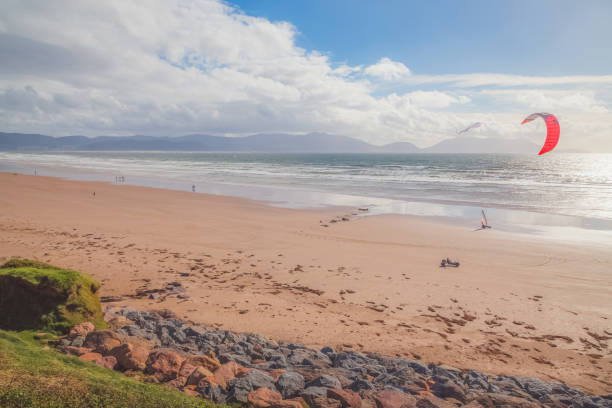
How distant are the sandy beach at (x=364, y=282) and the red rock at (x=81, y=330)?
2.11 metres

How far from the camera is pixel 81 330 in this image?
4.18 metres

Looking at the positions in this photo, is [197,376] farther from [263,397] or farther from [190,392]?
[263,397]

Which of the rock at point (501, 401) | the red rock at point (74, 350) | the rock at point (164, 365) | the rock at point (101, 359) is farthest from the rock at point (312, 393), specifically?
the red rock at point (74, 350)

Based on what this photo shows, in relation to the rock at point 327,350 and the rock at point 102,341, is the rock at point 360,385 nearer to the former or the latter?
the rock at point 327,350

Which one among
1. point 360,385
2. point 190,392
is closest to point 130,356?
point 190,392

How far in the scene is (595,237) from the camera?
14375mm

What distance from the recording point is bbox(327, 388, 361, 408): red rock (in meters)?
3.27

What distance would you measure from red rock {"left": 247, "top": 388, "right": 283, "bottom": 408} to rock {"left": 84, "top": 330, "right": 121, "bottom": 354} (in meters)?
1.89

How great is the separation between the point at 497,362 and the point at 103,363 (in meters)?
5.75

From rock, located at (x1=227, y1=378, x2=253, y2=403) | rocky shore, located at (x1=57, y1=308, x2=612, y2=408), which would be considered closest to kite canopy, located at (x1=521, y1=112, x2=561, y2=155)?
rocky shore, located at (x1=57, y1=308, x2=612, y2=408)

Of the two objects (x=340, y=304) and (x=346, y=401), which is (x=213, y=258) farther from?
(x=346, y=401)

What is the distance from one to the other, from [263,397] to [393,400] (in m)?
1.38

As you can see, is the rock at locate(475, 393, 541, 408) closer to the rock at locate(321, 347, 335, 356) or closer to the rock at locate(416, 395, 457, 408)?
the rock at locate(416, 395, 457, 408)

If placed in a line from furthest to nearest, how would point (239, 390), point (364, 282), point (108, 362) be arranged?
point (364, 282)
point (108, 362)
point (239, 390)
